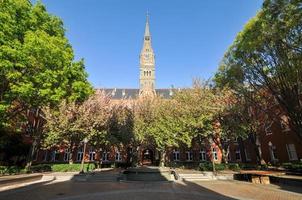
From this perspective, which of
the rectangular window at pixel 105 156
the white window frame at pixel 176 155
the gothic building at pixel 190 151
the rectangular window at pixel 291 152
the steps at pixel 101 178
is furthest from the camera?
the white window frame at pixel 176 155

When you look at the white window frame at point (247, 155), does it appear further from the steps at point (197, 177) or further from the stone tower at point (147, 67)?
the stone tower at point (147, 67)

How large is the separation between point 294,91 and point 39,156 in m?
42.3

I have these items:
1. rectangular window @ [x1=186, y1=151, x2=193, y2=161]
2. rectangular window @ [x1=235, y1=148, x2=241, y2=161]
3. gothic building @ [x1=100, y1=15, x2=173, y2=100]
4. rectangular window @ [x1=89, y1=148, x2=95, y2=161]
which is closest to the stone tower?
gothic building @ [x1=100, y1=15, x2=173, y2=100]

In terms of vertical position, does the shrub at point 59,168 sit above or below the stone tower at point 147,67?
below

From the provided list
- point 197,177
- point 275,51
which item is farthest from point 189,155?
point 275,51

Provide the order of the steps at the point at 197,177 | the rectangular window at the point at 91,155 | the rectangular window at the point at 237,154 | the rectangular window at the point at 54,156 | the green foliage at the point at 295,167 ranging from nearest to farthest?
the steps at the point at 197,177, the green foliage at the point at 295,167, the rectangular window at the point at 54,156, the rectangular window at the point at 237,154, the rectangular window at the point at 91,155

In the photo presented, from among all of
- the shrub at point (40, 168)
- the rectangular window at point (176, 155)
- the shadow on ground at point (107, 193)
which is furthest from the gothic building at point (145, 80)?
the shadow on ground at point (107, 193)

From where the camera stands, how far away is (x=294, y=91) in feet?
60.6

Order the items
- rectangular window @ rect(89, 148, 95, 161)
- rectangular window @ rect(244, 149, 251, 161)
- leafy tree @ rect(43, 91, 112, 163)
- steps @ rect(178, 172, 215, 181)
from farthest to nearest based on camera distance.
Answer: rectangular window @ rect(89, 148, 95, 161) < rectangular window @ rect(244, 149, 251, 161) < leafy tree @ rect(43, 91, 112, 163) < steps @ rect(178, 172, 215, 181)

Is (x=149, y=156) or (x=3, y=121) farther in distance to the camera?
(x=149, y=156)

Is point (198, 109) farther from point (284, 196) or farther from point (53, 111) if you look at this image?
point (53, 111)

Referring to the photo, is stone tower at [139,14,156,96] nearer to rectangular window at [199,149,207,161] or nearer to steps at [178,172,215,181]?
rectangular window at [199,149,207,161]

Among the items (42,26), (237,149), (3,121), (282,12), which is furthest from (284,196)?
(237,149)

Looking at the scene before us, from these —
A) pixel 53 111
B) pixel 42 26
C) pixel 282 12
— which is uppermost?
pixel 42 26
